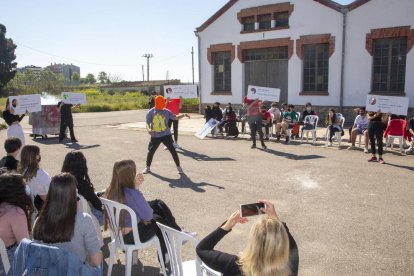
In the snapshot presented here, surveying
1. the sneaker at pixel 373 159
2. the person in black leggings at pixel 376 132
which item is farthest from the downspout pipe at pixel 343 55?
the sneaker at pixel 373 159

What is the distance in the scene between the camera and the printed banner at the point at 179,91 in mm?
16562

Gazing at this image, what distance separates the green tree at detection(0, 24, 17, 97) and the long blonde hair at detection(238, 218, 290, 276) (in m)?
59.6

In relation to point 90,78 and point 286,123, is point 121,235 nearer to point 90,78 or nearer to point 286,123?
point 286,123

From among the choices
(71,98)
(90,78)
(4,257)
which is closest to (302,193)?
(4,257)

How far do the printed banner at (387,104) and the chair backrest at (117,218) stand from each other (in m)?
9.69

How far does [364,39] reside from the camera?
715 inches

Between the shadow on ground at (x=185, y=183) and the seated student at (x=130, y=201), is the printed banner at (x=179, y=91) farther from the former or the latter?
the seated student at (x=130, y=201)

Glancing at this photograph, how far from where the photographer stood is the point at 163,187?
869cm

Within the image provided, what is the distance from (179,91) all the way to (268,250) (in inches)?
580

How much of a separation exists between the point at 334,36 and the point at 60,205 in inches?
712

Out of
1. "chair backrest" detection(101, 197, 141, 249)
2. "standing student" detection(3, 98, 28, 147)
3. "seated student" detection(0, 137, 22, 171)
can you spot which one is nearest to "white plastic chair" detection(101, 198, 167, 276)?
"chair backrest" detection(101, 197, 141, 249)

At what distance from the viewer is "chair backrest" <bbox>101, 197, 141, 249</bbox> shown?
4.25m

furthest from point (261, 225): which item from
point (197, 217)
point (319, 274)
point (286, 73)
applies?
point (286, 73)

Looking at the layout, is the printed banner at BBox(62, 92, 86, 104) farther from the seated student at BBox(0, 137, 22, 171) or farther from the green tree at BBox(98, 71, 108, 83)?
the green tree at BBox(98, 71, 108, 83)
